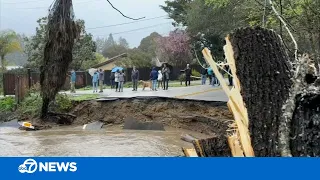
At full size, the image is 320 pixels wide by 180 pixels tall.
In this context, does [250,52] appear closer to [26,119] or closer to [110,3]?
[110,3]

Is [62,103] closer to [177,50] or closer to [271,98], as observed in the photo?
[271,98]

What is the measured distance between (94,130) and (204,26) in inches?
661

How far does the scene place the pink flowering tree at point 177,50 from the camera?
47062mm

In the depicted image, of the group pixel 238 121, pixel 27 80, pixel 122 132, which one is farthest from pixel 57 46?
pixel 27 80

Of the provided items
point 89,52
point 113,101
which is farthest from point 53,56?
point 89,52
